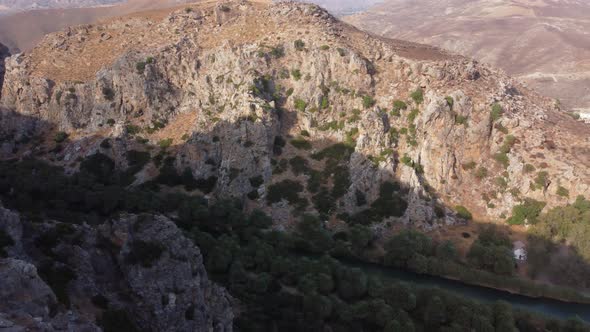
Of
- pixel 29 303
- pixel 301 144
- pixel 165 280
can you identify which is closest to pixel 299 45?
pixel 301 144

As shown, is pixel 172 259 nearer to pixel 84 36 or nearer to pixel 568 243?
pixel 568 243

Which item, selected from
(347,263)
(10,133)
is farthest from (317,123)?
(10,133)

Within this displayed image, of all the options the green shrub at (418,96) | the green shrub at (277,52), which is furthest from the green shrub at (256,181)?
the green shrub at (418,96)

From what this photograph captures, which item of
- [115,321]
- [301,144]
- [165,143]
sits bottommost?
[301,144]

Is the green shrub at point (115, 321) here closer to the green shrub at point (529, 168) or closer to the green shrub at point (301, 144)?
the green shrub at point (301, 144)

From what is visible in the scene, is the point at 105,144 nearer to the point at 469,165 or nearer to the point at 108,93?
the point at 108,93

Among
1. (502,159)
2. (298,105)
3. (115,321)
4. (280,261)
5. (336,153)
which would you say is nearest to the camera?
(115,321)

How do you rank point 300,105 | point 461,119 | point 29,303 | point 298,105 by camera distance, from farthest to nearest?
point 298,105
point 300,105
point 461,119
point 29,303
